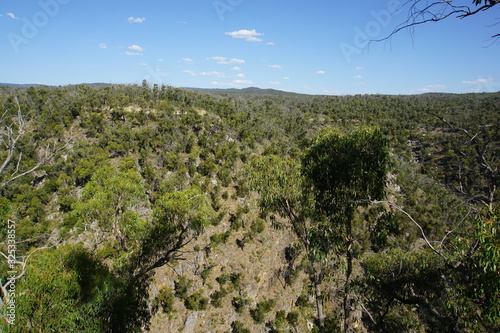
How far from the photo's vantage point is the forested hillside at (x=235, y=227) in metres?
5.99

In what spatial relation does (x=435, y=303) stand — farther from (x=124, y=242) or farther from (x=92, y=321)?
(x=124, y=242)

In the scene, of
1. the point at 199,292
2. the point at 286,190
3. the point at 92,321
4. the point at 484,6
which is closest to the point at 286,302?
the point at 199,292

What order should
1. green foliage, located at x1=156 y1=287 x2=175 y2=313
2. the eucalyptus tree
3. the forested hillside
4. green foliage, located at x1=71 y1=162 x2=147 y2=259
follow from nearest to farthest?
the forested hillside, the eucalyptus tree, green foliage, located at x1=71 y1=162 x2=147 y2=259, green foliage, located at x1=156 y1=287 x2=175 y2=313

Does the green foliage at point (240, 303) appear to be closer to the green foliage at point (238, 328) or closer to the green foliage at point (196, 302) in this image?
the green foliage at point (238, 328)

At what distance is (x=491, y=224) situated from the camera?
3.66m

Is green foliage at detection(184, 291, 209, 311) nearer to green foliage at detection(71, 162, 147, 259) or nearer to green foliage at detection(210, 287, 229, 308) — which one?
green foliage at detection(210, 287, 229, 308)

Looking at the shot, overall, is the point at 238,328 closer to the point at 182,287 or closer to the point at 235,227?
the point at 182,287

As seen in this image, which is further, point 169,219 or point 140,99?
point 140,99

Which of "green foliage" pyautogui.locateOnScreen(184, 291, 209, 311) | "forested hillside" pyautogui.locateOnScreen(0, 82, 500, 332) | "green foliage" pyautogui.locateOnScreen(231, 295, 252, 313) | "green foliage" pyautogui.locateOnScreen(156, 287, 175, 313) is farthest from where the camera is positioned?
"green foliage" pyautogui.locateOnScreen(231, 295, 252, 313)

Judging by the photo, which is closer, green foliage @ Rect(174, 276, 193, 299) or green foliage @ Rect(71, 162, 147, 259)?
green foliage @ Rect(71, 162, 147, 259)

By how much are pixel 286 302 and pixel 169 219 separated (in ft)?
41.6

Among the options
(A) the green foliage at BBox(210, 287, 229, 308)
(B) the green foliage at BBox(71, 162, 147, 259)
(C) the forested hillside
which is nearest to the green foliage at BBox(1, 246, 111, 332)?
(C) the forested hillside

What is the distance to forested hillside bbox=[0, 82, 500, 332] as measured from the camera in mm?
5988

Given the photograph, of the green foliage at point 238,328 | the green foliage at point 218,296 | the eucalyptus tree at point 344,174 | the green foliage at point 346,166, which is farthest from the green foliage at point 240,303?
the green foliage at point 346,166
